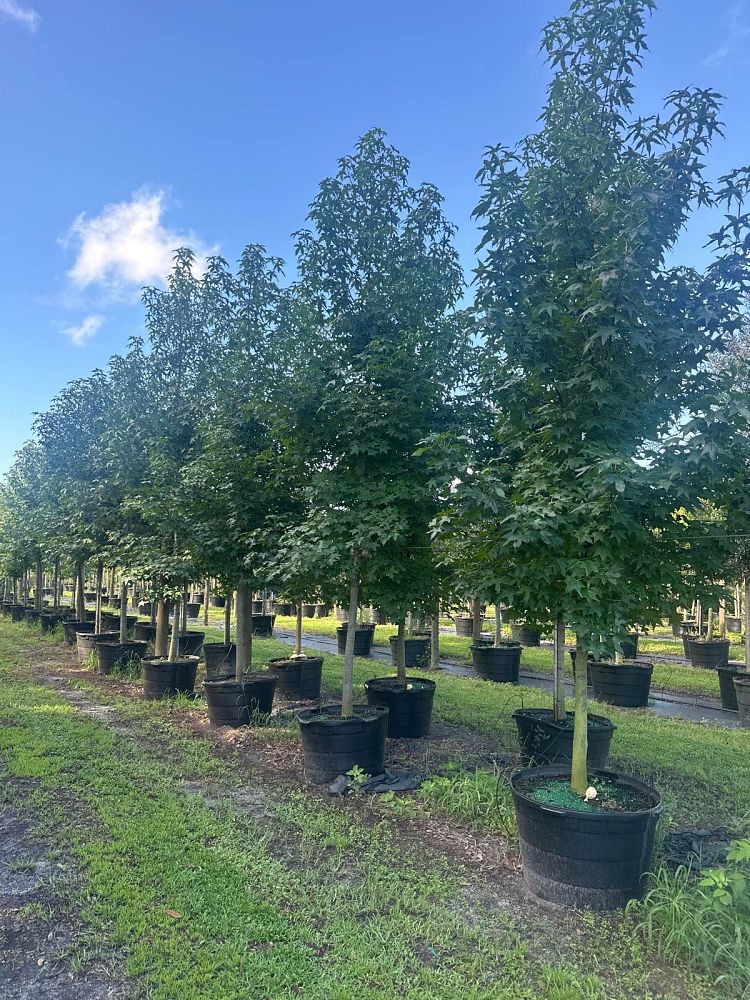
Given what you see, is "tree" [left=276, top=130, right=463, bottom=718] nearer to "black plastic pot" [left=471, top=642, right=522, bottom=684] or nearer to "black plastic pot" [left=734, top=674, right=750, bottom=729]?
"black plastic pot" [left=734, top=674, right=750, bottom=729]

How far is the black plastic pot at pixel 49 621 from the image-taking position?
56.1 ft

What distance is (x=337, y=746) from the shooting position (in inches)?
198

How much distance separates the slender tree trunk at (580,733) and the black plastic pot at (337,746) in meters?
1.82

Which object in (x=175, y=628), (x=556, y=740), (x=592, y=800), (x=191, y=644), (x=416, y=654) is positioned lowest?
(x=416, y=654)

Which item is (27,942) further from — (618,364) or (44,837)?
(618,364)

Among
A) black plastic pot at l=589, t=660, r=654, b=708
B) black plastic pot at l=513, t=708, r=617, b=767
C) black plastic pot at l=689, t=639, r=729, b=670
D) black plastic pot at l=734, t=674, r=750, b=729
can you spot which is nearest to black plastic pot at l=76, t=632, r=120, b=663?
black plastic pot at l=513, t=708, r=617, b=767

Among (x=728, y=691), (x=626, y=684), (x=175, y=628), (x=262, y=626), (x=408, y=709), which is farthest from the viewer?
(x=262, y=626)

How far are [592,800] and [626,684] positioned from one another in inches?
232

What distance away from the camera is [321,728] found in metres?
5.02

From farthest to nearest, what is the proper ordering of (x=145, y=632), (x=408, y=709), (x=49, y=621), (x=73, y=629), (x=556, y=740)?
(x=49, y=621), (x=73, y=629), (x=145, y=632), (x=408, y=709), (x=556, y=740)

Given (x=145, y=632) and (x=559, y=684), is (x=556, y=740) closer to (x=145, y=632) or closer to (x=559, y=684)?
(x=559, y=684)

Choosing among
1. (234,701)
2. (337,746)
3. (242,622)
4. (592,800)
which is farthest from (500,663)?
(592,800)

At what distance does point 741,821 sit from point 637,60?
5113 mm

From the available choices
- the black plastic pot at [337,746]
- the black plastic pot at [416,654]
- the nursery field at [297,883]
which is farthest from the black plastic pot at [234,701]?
the black plastic pot at [416,654]
